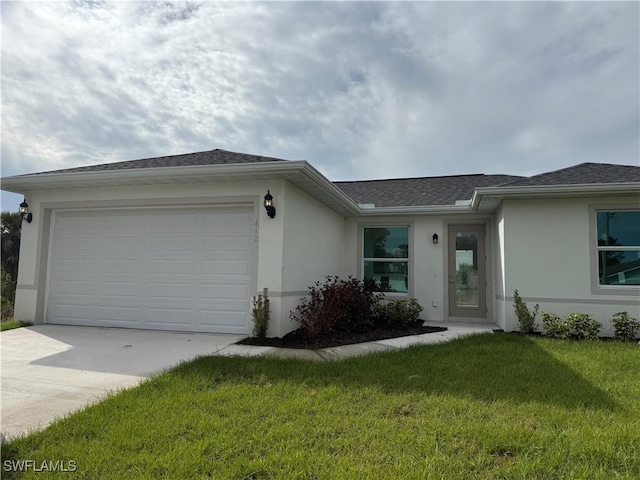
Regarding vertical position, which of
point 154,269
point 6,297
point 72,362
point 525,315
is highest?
point 154,269

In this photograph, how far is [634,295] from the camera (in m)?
6.78

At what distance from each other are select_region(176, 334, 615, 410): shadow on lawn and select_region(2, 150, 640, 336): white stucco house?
6.15 ft

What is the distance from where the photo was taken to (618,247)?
6.94 meters

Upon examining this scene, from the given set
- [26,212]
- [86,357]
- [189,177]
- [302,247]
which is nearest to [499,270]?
[302,247]

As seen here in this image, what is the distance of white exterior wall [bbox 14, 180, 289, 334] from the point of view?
6.26 m

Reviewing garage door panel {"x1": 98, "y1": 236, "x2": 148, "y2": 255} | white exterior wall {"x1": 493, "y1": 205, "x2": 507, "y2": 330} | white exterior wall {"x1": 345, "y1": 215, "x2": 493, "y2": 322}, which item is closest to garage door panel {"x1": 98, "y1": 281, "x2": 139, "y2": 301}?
garage door panel {"x1": 98, "y1": 236, "x2": 148, "y2": 255}

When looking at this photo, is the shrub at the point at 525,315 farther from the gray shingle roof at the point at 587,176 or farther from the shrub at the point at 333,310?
the shrub at the point at 333,310

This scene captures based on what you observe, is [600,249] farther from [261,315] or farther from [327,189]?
[261,315]

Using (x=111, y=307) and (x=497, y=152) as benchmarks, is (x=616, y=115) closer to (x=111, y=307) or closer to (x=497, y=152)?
(x=497, y=152)

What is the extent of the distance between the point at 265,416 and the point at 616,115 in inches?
385

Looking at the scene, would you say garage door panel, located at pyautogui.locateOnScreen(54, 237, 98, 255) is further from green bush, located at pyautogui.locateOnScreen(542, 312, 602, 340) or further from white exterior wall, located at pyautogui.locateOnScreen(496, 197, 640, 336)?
green bush, located at pyautogui.locateOnScreen(542, 312, 602, 340)

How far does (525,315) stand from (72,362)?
7.42m

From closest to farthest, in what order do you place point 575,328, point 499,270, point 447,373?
point 447,373, point 575,328, point 499,270

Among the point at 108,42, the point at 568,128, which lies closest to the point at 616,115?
the point at 568,128
